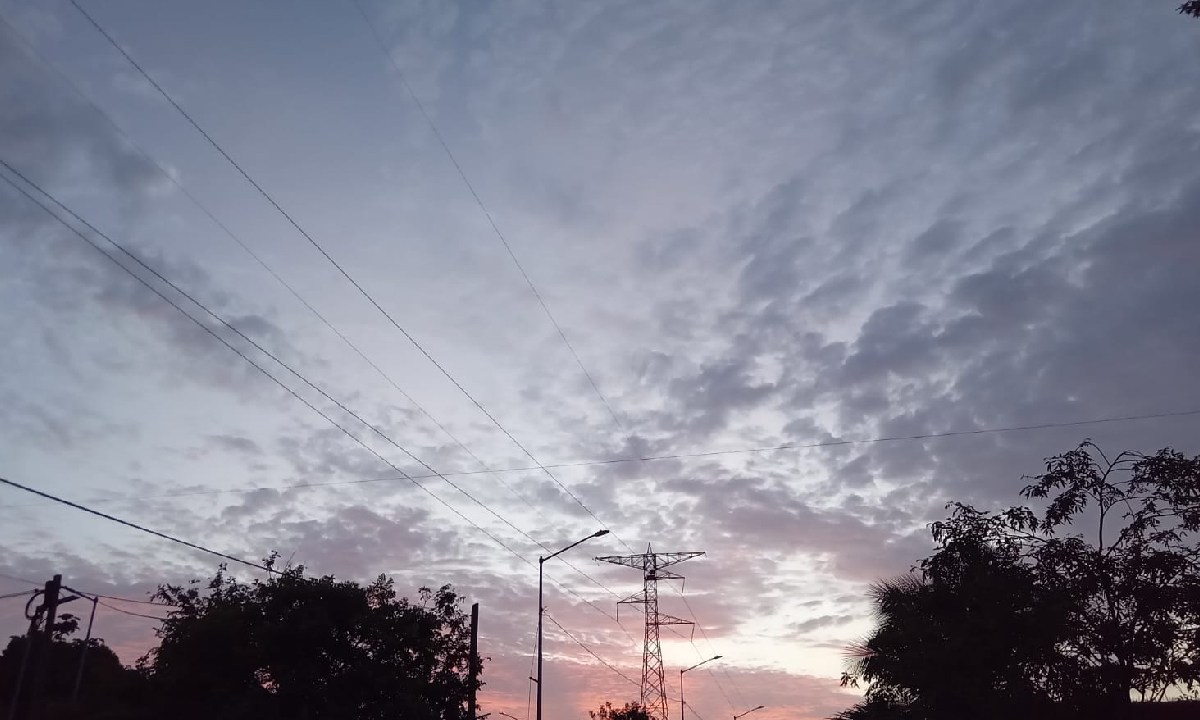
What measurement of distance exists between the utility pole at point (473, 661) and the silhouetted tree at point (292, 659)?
152 cm

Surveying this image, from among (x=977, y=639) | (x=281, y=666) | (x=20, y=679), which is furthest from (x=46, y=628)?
(x=977, y=639)

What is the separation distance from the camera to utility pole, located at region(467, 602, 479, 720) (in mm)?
37081

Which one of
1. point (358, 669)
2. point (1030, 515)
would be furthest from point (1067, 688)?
point (358, 669)

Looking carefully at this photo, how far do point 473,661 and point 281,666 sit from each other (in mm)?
8185

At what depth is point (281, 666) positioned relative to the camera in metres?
32.8

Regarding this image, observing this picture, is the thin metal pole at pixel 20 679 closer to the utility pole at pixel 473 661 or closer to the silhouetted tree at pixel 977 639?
the utility pole at pixel 473 661

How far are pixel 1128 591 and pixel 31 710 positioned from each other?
32.0m

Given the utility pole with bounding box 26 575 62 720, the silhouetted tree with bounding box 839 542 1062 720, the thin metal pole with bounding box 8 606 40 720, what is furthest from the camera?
the thin metal pole with bounding box 8 606 40 720

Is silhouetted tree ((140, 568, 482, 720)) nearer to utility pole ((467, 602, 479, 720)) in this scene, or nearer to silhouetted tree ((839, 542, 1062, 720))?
utility pole ((467, 602, 479, 720))

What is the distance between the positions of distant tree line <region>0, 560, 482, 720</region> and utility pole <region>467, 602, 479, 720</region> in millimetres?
1630

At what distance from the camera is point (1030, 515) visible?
2123 cm

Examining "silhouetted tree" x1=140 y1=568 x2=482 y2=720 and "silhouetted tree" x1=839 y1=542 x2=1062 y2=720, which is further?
"silhouetted tree" x1=140 y1=568 x2=482 y2=720

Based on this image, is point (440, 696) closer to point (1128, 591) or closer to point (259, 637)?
point (259, 637)

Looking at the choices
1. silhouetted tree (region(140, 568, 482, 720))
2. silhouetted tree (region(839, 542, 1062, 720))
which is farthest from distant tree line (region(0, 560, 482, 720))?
silhouetted tree (region(839, 542, 1062, 720))
